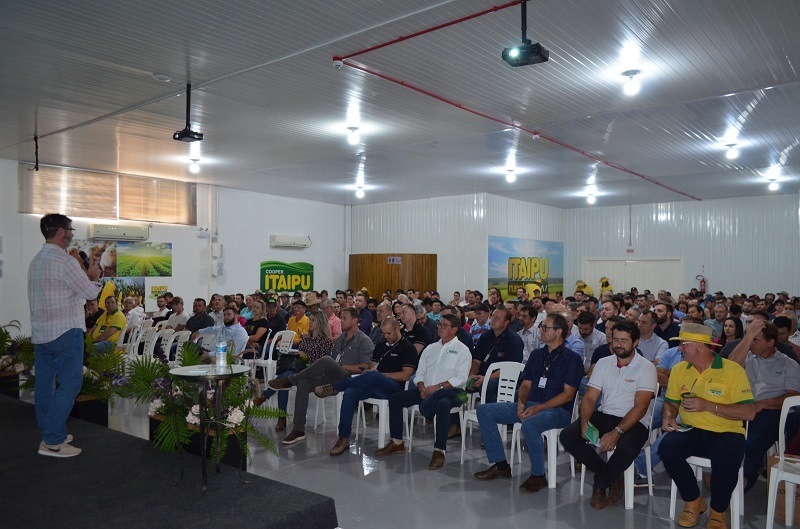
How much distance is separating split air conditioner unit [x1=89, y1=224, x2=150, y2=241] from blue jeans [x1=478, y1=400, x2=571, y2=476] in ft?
32.0

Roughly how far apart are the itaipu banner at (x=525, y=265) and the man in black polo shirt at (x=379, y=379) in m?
9.67

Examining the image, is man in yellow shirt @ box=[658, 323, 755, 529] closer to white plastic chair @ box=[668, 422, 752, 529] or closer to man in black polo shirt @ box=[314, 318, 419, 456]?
white plastic chair @ box=[668, 422, 752, 529]

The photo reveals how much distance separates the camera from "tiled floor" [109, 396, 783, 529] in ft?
12.7

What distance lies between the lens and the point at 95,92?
7098 mm

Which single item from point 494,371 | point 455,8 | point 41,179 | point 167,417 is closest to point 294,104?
point 455,8

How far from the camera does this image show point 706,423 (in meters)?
3.79

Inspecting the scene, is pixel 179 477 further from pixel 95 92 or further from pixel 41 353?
pixel 95 92

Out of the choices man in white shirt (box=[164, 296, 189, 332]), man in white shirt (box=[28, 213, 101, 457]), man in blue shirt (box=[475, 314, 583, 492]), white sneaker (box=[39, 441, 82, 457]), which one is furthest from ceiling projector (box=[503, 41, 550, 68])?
man in white shirt (box=[164, 296, 189, 332])

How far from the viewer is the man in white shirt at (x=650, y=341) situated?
219 inches

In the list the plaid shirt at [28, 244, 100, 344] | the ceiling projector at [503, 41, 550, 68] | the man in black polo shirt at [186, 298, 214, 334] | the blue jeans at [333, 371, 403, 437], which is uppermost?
the ceiling projector at [503, 41, 550, 68]

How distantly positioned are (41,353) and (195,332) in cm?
491

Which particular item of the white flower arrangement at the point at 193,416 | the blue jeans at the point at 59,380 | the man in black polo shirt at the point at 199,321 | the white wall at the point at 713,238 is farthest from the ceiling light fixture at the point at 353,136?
the white wall at the point at 713,238

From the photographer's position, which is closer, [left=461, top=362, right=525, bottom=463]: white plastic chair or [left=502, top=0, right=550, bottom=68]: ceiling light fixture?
[left=502, top=0, right=550, bottom=68]: ceiling light fixture

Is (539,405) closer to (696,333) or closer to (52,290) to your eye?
(696,333)
